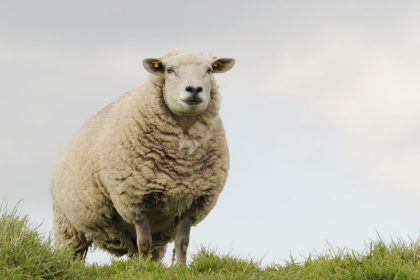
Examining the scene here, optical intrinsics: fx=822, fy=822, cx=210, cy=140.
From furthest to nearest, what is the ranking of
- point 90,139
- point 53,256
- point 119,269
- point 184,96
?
point 90,139 < point 184,96 < point 119,269 < point 53,256

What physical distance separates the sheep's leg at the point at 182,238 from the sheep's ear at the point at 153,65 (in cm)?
185

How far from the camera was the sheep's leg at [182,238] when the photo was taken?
31.9 feet

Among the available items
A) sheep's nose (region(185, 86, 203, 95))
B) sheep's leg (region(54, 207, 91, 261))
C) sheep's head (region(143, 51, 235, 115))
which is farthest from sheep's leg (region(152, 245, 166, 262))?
sheep's nose (region(185, 86, 203, 95))

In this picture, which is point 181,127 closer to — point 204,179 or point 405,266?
point 204,179

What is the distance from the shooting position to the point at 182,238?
980cm

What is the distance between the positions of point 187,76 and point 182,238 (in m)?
1.93

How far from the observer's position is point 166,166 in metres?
9.69

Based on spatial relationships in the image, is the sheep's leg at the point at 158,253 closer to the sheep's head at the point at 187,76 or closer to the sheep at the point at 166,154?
the sheep at the point at 166,154

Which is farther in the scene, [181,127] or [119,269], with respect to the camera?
[181,127]

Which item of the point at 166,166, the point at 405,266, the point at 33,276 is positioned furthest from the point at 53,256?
the point at 405,266

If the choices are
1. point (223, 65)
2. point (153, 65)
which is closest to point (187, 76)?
point (153, 65)

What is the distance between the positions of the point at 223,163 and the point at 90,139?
202cm

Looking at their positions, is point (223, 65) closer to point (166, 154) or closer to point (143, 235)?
point (166, 154)

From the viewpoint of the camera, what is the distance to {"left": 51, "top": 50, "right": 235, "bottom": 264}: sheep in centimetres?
966
